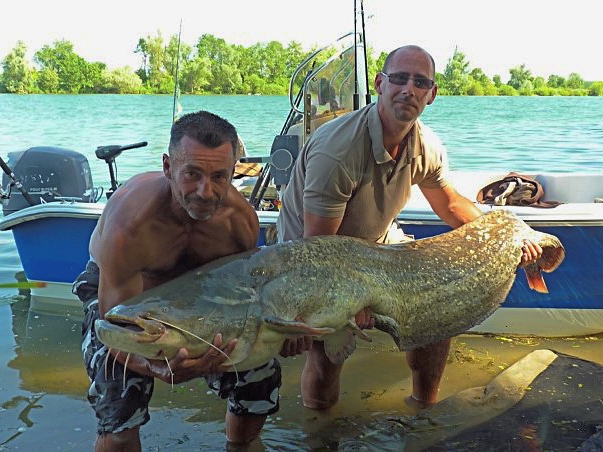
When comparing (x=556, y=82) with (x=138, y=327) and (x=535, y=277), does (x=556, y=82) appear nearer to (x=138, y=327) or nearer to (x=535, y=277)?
(x=535, y=277)

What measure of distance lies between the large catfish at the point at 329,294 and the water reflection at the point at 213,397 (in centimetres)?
90

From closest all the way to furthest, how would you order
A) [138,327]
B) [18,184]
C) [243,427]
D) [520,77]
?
[138,327] → [243,427] → [18,184] → [520,77]

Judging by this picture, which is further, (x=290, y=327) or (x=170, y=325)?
(x=290, y=327)

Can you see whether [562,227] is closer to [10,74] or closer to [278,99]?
[278,99]

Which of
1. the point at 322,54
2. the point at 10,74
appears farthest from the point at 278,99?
the point at 322,54

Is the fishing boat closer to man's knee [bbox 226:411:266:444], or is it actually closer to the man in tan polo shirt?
the man in tan polo shirt

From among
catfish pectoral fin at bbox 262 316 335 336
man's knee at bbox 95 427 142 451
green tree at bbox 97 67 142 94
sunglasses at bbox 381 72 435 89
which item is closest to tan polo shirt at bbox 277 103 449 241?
sunglasses at bbox 381 72 435 89

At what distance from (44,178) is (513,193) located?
4.34m

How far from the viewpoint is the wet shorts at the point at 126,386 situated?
326 cm

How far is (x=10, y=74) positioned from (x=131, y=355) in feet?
248

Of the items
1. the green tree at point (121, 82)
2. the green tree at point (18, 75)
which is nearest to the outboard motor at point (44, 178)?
the green tree at point (121, 82)

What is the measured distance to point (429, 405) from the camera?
15.1 feet

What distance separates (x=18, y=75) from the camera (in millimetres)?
70625

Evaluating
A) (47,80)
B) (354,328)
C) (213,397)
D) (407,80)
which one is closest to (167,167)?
(354,328)
